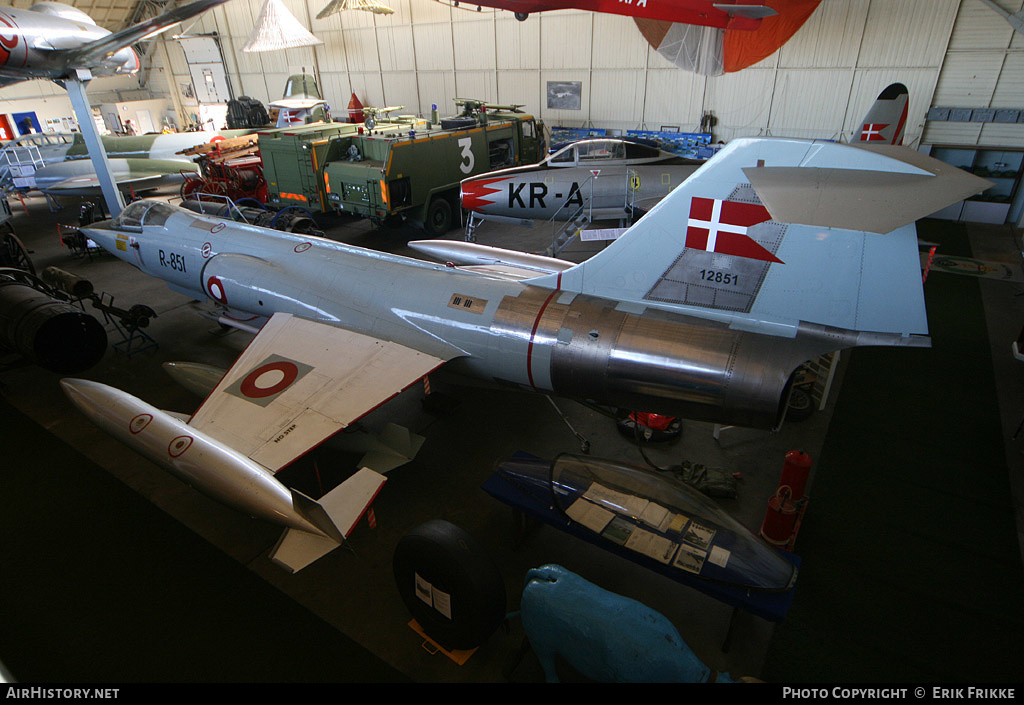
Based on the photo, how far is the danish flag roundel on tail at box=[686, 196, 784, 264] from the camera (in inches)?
181

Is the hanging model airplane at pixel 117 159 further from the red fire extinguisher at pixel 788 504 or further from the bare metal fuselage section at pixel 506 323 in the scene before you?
the red fire extinguisher at pixel 788 504

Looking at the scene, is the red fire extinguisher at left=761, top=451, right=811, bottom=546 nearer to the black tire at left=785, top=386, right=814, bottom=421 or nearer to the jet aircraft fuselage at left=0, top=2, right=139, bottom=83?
the black tire at left=785, top=386, right=814, bottom=421

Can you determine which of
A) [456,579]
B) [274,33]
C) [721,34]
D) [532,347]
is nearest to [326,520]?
[456,579]

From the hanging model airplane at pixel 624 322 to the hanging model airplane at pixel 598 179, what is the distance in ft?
21.5

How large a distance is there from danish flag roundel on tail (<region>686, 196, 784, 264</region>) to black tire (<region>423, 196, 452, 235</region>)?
11.1 metres

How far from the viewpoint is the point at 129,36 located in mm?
11172

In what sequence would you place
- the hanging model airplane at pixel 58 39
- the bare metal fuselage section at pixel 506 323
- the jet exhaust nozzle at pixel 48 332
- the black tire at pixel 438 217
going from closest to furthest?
1. the bare metal fuselage section at pixel 506 323
2. the jet exhaust nozzle at pixel 48 332
3. the hanging model airplane at pixel 58 39
4. the black tire at pixel 438 217

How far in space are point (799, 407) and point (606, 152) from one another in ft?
26.5

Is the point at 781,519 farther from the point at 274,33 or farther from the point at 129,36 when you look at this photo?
the point at 274,33

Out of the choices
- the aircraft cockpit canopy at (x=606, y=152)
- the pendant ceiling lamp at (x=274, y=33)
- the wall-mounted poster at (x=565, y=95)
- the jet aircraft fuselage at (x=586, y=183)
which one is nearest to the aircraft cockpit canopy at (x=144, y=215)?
the jet aircraft fuselage at (x=586, y=183)

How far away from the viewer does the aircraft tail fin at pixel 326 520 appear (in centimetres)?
387

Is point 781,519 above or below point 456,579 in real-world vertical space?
below

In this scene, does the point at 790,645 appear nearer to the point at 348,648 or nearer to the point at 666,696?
the point at 666,696

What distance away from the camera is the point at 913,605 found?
4.56 m
